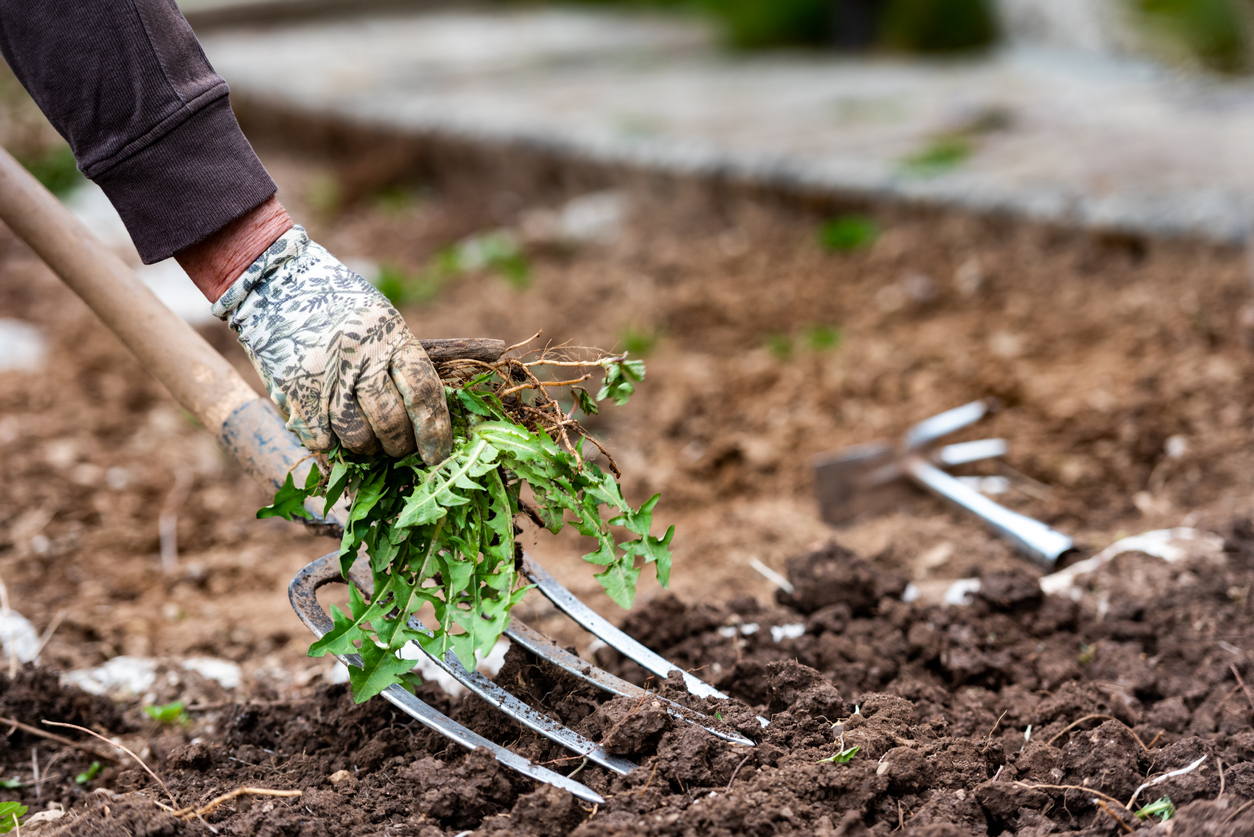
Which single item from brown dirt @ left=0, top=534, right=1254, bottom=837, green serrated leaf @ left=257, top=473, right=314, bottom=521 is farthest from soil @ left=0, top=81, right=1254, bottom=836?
green serrated leaf @ left=257, top=473, right=314, bottom=521

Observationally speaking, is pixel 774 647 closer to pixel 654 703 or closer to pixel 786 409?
pixel 654 703

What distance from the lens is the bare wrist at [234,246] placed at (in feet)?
5.52

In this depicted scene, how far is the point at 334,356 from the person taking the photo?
63.3 inches

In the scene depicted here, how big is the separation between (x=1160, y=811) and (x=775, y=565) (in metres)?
1.26

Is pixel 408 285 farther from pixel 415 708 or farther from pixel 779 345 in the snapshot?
pixel 415 708

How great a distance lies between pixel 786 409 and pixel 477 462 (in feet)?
7.06

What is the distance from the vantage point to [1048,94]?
5840mm

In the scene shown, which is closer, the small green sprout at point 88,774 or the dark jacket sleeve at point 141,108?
the dark jacket sleeve at point 141,108

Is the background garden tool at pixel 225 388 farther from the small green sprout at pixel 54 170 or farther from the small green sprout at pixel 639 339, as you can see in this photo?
the small green sprout at pixel 54 170

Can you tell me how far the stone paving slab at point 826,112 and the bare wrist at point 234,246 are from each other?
11.3 ft

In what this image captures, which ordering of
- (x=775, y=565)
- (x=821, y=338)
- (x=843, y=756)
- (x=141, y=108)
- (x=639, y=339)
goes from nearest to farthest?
(x=141, y=108) → (x=843, y=756) → (x=775, y=565) → (x=821, y=338) → (x=639, y=339)

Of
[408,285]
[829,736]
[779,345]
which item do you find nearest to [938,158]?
[779,345]

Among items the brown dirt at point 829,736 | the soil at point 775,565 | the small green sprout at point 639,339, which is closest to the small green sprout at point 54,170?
the soil at point 775,565

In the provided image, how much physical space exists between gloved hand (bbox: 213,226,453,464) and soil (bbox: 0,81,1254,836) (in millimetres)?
552
